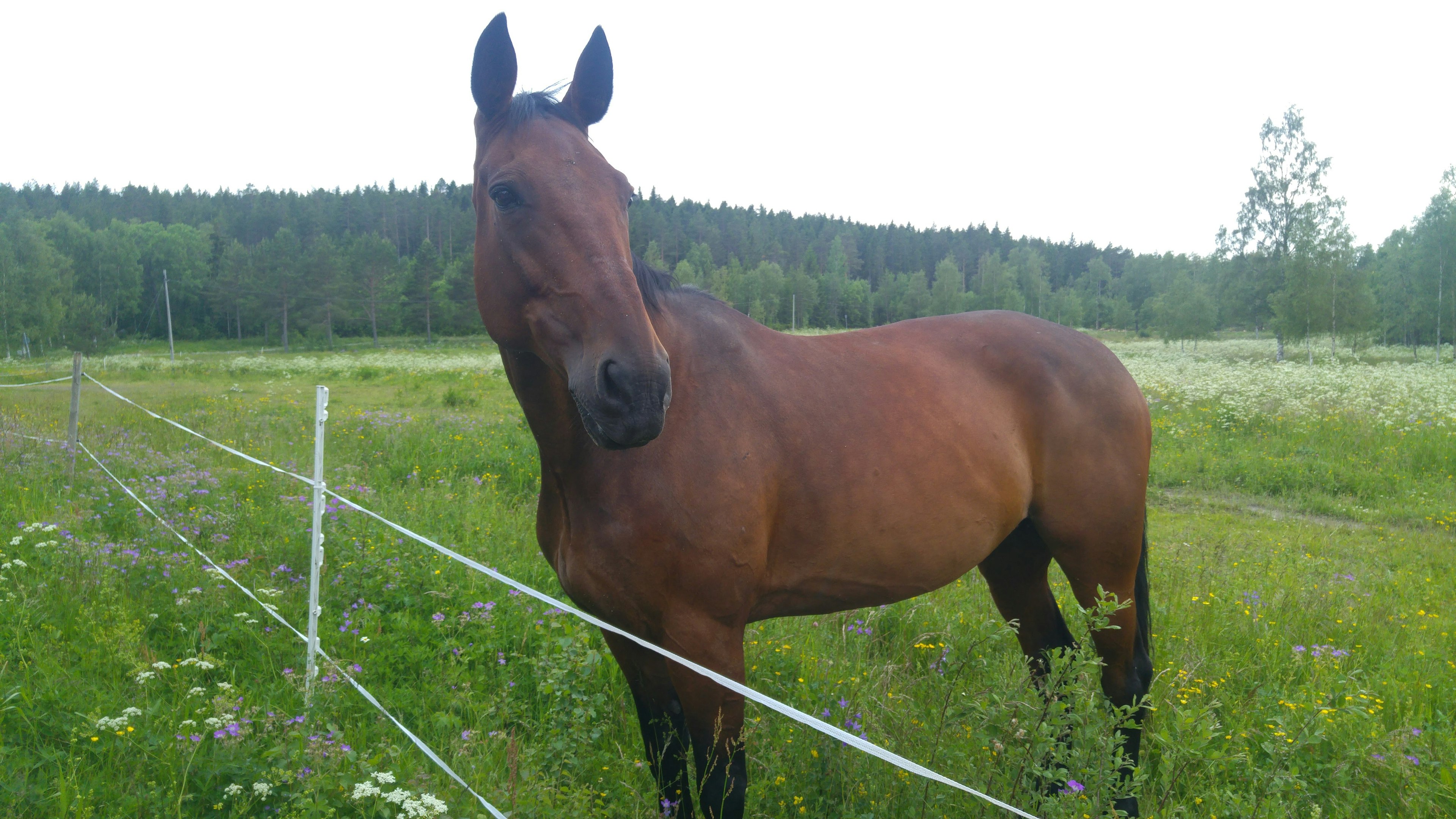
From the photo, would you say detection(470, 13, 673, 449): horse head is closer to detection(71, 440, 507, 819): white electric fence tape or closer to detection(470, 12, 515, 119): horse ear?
detection(470, 12, 515, 119): horse ear

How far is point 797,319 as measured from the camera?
65.2m

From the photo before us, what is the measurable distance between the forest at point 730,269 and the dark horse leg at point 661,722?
18.0 m

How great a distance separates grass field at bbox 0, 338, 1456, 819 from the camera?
246 cm

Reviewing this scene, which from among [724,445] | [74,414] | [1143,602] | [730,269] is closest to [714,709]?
[724,445]

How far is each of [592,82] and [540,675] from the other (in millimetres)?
2659

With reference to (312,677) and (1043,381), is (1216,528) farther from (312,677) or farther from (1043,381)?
(312,677)

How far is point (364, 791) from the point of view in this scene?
219cm

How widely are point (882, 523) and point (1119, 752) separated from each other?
0.98m

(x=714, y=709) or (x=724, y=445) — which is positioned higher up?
(x=724, y=445)

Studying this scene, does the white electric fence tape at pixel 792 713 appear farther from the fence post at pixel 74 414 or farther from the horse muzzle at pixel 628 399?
the fence post at pixel 74 414

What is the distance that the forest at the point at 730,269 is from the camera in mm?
34469

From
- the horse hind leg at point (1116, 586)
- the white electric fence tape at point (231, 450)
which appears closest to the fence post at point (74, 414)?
the white electric fence tape at point (231, 450)

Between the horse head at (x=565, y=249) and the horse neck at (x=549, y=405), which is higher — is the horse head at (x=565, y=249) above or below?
above

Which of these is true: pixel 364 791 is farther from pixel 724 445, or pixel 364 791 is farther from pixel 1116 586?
pixel 1116 586
